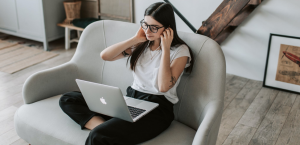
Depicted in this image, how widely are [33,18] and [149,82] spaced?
2884 mm

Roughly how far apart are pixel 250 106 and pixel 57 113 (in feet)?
5.56

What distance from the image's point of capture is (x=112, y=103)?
137 centimetres

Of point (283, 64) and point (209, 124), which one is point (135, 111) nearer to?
point (209, 124)

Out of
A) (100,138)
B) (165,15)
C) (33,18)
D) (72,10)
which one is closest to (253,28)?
(165,15)

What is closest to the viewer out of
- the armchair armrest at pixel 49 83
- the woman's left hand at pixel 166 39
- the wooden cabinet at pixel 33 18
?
the woman's left hand at pixel 166 39

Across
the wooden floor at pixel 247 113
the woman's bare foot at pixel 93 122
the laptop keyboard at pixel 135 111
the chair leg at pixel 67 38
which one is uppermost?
the laptop keyboard at pixel 135 111

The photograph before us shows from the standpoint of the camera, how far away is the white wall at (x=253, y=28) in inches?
109

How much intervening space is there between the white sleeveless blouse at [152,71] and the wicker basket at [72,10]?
8.55 ft

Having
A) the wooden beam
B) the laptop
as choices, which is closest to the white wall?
the wooden beam

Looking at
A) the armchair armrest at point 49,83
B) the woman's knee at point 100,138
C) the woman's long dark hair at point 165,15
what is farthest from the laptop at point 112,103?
the armchair armrest at point 49,83

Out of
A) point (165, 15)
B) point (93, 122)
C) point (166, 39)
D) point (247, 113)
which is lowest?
point (247, 113)

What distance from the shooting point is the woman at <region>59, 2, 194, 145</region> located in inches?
54.2

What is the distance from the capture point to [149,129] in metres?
1.42

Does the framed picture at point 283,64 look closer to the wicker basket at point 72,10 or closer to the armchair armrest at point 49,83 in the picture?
the armchair armrest at point 49,83
